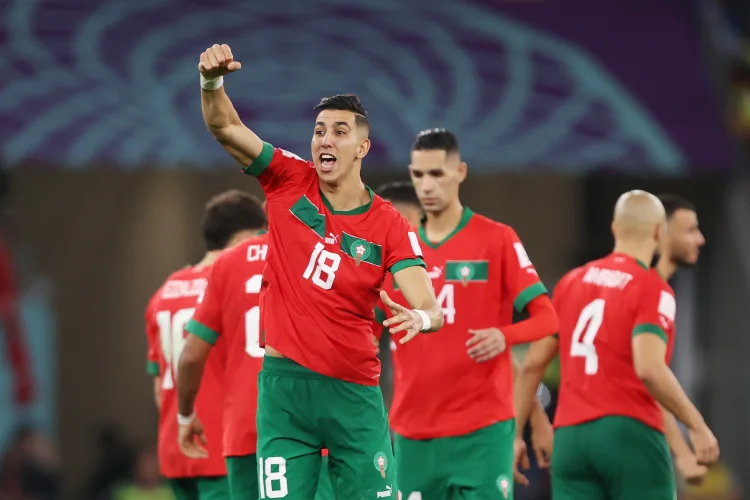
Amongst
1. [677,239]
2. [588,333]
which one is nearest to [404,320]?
[588,333]

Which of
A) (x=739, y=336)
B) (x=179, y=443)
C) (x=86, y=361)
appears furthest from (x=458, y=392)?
(x=86, y=361)

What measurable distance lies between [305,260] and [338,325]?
0.31 m

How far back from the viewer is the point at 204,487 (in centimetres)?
742

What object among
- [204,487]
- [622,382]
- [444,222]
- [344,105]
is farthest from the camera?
[444,222]

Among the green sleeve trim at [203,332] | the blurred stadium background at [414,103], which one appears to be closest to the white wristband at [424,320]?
the green sleeve trim at [203,332]

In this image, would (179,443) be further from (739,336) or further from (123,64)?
(739,336)

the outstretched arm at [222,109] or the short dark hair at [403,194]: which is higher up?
the outstretched arm at [222,109]

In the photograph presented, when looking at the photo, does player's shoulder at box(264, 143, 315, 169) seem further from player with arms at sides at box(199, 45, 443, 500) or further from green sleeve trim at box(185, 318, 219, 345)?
green sleeve trim at box(185, 318, 219, 345)

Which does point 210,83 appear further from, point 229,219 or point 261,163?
point 229,219

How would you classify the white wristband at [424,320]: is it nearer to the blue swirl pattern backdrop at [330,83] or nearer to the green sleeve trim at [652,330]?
the green sleeve trim at [652,330]

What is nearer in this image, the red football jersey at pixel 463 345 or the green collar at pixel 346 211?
the green collar at pixel 346 211

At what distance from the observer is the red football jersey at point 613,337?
6.94 meters

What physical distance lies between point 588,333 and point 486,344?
70 centimetres

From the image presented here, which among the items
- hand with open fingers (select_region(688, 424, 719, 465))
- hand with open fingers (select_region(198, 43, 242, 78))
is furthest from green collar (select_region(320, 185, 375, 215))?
hand with open fingers (select_region(688, 424, 719, 465))
